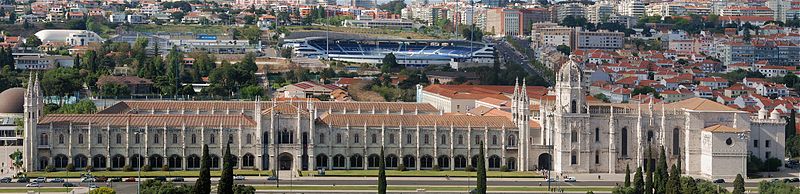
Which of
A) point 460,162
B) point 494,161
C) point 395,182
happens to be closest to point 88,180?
point 395,182

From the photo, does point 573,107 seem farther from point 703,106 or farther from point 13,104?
point 13,104

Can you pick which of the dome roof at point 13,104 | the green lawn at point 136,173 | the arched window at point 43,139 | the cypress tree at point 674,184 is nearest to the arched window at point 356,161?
the green lawn at point 136,173

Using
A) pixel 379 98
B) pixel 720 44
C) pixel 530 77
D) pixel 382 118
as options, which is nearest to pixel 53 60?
pixel 379 98

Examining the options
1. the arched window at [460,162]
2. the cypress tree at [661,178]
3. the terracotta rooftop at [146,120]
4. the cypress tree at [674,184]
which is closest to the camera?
the cypress tree at [674,184]

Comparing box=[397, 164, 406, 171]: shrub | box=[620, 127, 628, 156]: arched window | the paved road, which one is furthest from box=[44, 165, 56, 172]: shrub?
box=[620, 127, 628, 156]: arched window

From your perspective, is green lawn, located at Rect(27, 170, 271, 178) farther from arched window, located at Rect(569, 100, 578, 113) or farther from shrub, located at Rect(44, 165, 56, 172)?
arched window, located at Rect(569, 100, 578, 113)

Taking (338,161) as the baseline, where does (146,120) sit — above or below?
above

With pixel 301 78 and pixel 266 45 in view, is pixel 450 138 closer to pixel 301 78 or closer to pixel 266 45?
pixel 301 78

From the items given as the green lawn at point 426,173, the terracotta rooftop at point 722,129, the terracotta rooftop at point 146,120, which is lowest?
the green lawn at point 426,173

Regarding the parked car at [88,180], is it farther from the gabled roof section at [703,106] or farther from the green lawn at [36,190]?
the gabled roof section at [703,106]
